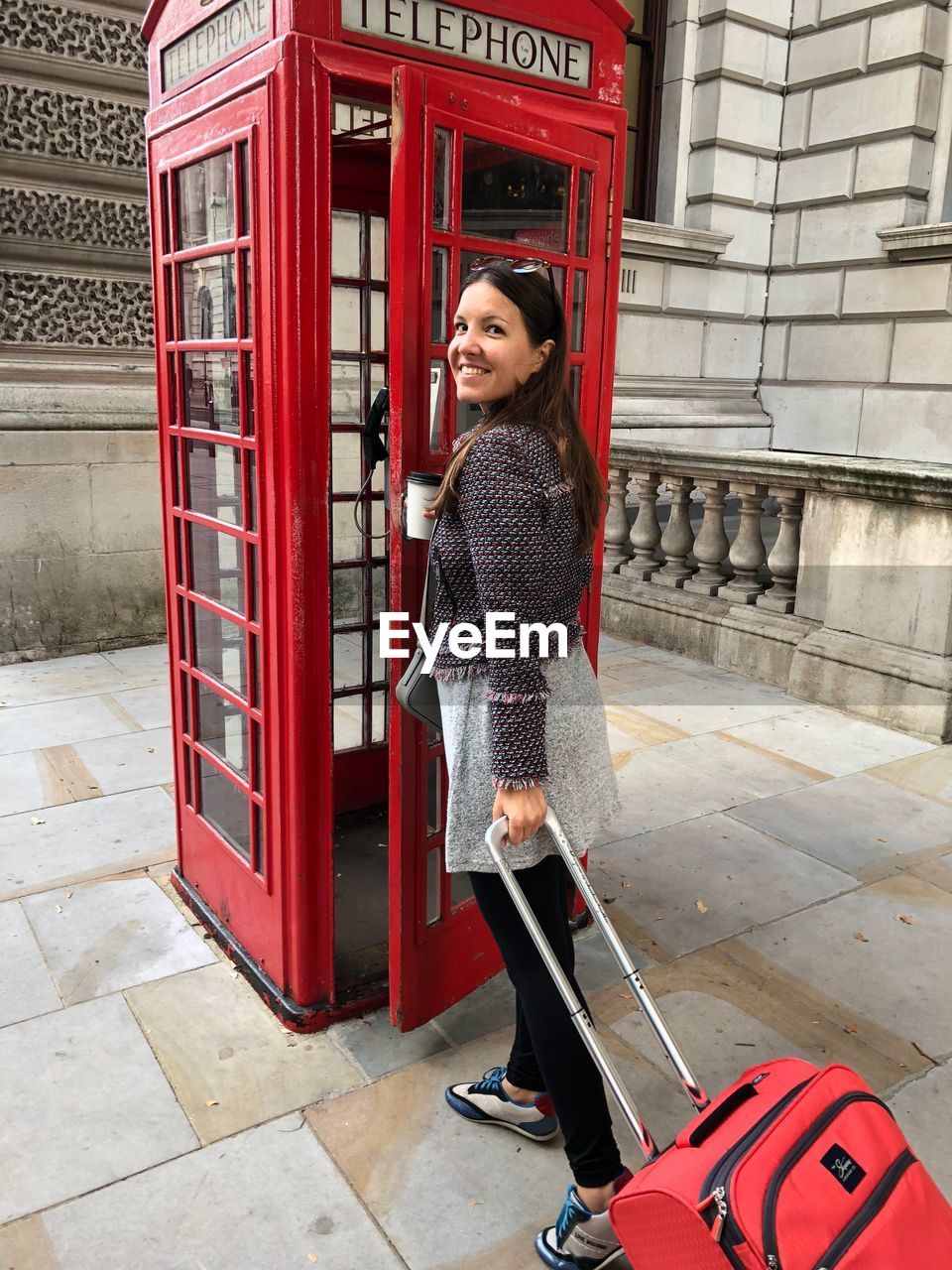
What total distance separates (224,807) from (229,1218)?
51.0 inches

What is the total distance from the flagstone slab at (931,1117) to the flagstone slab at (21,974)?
234cm

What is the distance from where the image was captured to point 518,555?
187 centimetres

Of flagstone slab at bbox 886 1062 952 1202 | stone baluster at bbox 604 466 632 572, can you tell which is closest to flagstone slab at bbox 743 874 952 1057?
flagstone slab at bbox 886 1062 952 1202

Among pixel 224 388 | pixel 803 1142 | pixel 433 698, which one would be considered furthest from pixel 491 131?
pixel 803 1142

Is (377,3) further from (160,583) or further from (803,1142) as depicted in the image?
(160,583)

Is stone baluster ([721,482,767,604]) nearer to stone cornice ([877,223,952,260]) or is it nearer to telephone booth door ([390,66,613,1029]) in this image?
telephone booth door ([390,66,613,1029])

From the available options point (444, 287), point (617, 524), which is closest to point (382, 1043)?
point (444, 287)

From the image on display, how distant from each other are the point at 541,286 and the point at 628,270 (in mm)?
9350

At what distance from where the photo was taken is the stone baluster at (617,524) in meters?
7.79

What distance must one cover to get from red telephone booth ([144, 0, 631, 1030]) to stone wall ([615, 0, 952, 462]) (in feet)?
26.4

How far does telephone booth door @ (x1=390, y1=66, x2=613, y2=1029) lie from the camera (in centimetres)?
236

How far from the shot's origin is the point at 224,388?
2.81 m

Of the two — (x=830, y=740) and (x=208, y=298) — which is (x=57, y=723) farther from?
(x=830, y=740)

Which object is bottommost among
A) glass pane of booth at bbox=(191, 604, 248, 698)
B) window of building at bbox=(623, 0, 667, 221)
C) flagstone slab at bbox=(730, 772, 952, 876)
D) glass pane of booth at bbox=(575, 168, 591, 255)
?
flagstone slab at bbox=(730, 772, 952, 876)
